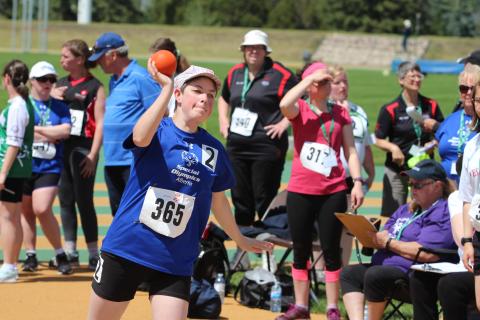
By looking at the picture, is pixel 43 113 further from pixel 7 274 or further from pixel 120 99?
pixel 7 274

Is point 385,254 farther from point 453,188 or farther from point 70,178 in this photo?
point 70,178

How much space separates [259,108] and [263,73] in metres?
0.33

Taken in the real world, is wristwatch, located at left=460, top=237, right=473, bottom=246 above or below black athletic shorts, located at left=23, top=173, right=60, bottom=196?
above

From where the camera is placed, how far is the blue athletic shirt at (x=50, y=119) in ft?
32.1

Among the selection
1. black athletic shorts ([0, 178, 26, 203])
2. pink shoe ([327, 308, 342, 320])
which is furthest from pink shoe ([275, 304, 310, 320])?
black athletic shorts ([0, 178, 26, 203])

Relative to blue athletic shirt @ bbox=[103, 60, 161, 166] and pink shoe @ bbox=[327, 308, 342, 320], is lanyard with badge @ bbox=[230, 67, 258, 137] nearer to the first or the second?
blue athletic shirt @ bbox=[103, 60, 161, 166]

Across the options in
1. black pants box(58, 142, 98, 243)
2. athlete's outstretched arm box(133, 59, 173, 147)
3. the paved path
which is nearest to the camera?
athlete's outstretched arm box(133, 59, 173, 147)

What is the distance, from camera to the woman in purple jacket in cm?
743

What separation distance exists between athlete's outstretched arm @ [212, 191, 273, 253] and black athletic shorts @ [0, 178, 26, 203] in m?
3.64

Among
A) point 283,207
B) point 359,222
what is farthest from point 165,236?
point 283,207

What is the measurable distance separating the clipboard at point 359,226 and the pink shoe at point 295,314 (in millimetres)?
754

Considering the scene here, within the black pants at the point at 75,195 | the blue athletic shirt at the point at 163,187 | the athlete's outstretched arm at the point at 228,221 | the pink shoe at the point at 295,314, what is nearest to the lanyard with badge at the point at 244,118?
the black pants at the point at 75,195

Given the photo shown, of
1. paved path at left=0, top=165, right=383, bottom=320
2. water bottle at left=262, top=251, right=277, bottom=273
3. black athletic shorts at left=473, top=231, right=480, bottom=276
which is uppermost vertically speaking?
black athletic shorts at left=473, top=231, right=480, bottom=276

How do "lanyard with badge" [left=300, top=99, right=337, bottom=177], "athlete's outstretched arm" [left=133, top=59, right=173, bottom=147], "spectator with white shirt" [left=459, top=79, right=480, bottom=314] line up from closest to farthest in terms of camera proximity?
"athlete's outstretched arm" [left=133, top=59, right=173, bottom=147] < "spectator with white shirt" [left=459, top=79, right=480, bottom=314] < "lanyard with badge" [left=300, top=99, right=337, bottom=177]
